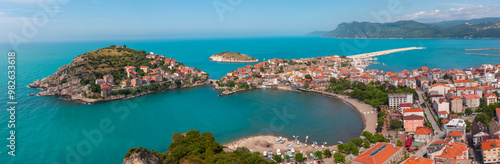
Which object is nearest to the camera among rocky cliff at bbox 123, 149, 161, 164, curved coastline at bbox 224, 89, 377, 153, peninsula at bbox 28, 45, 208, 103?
rocky cliff at bbox 123, 149, 161, 164

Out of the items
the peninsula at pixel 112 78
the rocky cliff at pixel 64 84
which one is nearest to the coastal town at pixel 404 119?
the peninsula at pixel 112 78

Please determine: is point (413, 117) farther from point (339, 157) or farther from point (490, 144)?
point (339, 157)

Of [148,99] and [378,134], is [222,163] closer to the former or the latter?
[378,134]

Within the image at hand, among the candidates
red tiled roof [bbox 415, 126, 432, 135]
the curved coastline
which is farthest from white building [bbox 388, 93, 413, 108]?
red tiled roof [bbox 415, 126, 432, 135]

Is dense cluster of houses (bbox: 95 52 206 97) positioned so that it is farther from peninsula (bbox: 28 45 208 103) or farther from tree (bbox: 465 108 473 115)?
tree (bbox: 465 108 473 115)

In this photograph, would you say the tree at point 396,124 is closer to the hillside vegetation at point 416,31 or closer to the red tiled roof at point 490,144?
the red tiled roof at point 490,144

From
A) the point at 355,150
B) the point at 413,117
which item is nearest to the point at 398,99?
the point at 413,117

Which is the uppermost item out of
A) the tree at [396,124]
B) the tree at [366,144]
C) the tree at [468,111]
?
the tree at [468,111]
